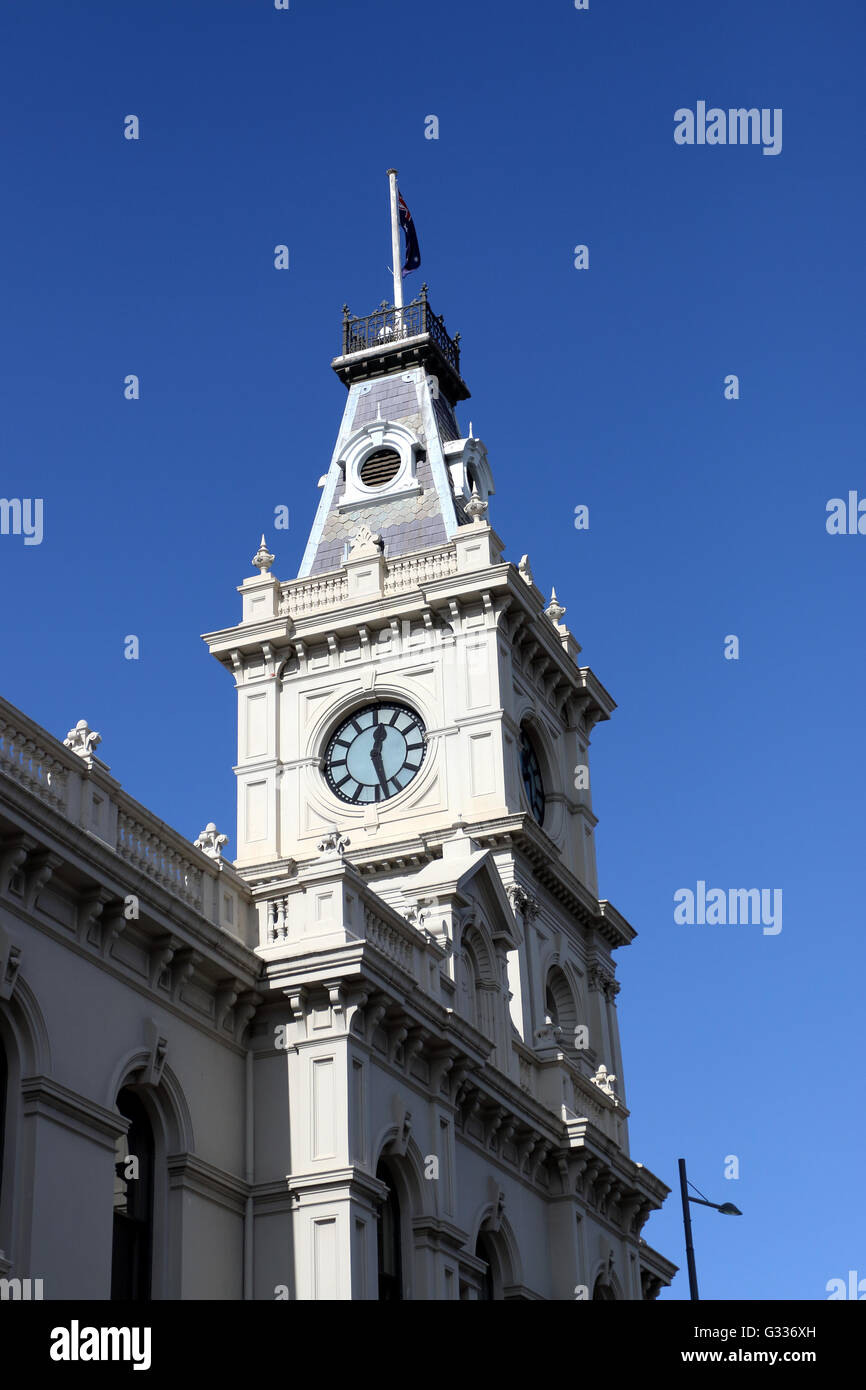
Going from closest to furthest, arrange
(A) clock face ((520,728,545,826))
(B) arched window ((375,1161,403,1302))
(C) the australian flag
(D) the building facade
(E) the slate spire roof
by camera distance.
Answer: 1. (D) the building facade
2. (B) arched window ((375,1161,403,1302))
3. (A) clock face ((520,728,545,826))
4. (E) the slate spire roof
5. (C) the australian flag

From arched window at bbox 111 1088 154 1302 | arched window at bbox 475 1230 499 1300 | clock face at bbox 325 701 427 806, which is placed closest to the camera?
arched window at bbox 111 1088 154 1302

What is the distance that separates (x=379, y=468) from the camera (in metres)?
53.9

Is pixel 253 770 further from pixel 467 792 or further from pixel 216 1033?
pixel 216 1033

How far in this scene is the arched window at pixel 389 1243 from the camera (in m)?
28.4

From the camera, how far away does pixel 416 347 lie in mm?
56562

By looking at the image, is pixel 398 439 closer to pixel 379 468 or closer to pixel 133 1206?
pixel 379 468

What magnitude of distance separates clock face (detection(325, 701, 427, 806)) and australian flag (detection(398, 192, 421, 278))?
18191mm

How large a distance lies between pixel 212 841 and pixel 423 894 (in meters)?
5.98

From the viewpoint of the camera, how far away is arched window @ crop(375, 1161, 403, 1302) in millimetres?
28375

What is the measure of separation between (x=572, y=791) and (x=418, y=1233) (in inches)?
813

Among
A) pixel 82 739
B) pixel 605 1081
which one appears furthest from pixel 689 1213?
pixel 82 739

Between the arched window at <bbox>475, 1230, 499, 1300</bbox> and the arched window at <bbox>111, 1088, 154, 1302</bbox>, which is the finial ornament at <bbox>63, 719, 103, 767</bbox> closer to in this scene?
the arched window at <bbox>111, 1088, 154, 1302</bbox>

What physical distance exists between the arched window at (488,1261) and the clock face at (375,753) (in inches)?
573

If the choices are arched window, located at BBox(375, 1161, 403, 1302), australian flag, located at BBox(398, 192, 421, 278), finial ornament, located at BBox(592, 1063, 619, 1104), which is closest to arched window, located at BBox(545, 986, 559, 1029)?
finial ornament, located at BBox(592, 1063, 619, 1104)
